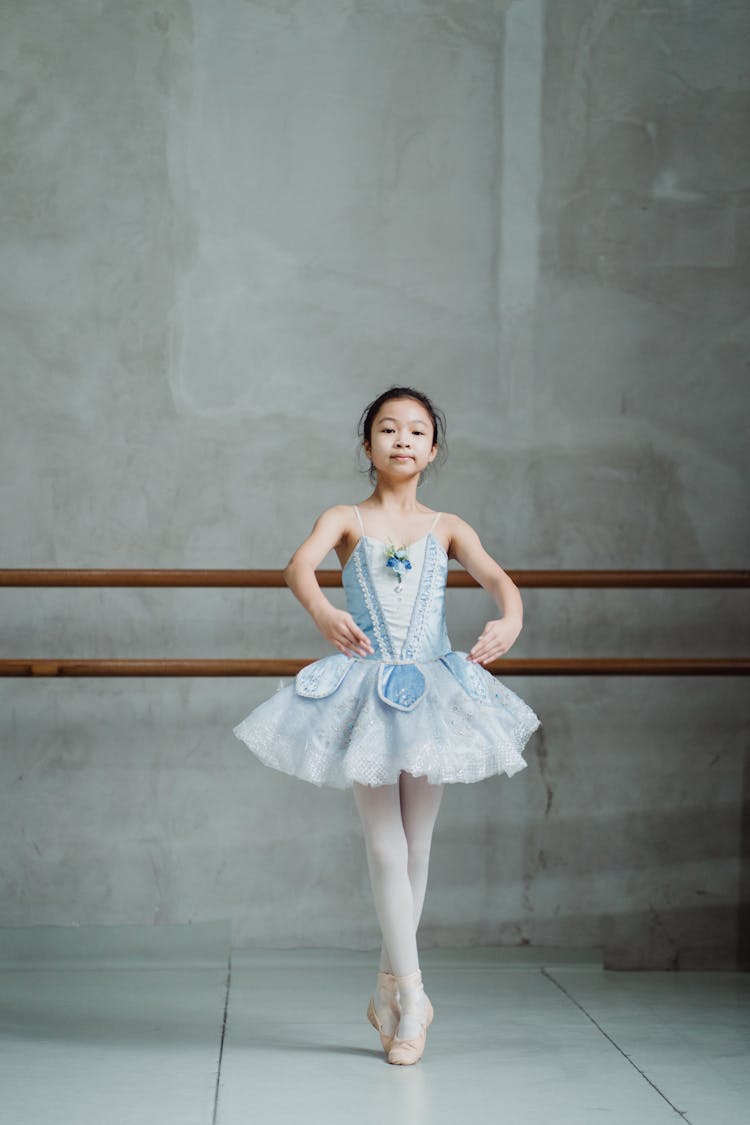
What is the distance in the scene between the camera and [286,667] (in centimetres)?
295

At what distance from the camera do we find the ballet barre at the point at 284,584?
2.93 meters

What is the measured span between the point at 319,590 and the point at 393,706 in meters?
0.25

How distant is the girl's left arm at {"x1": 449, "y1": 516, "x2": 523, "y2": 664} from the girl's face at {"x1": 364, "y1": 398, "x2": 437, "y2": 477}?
0.53ft

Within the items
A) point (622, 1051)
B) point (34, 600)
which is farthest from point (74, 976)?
point (622, 1051)

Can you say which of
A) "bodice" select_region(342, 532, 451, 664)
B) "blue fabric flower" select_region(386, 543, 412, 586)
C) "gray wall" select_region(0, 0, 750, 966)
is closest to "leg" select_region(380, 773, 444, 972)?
"bodice" select_region(342, 532, 451, 664)

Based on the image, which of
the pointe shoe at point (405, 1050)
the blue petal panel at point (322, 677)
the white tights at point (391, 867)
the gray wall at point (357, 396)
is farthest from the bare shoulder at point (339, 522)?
the pointe shoe at point (405, 1050)

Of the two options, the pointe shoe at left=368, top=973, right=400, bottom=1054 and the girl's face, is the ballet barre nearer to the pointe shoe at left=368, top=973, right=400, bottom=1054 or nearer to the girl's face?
the girl's face

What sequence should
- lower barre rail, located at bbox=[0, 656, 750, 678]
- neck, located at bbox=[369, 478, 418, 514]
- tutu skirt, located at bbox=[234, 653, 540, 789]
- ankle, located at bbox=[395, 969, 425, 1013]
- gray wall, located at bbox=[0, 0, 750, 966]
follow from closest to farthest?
tutu skirt, located at bbox=[234, 653, 540, 789] < ankle, located at bbox=[395, 969, 425, 1013] < neck, located at bbox=[369, 478, 418, 514] < lower barre rail, located at bbox=[0, 656, 750, 678] < gray wall, located at bbox=[0, 0, 750, 966]

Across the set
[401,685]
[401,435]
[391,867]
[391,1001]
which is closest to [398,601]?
[401,685]

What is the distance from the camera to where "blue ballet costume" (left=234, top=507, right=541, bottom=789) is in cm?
225

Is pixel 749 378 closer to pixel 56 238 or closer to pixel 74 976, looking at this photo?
pixel 56 238

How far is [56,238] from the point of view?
3.18 meters

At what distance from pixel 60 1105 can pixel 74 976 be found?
3.10 ft

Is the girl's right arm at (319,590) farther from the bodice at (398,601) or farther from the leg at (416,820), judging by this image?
the leg at (416,820)
